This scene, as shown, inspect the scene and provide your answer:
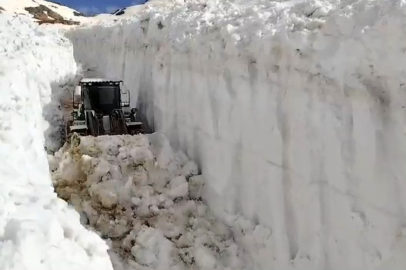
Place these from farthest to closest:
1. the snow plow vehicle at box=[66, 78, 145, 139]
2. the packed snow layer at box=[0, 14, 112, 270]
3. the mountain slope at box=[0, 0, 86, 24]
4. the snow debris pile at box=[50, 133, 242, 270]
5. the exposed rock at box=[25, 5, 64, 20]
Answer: the exposed rock at box=[25, 5, 64, 20] → the mountain slope at box=[0, 0, 86, 24] → the snow plow vehicle at box=[66, 78, 145, 139] → the snow debris pile at box=[50, 133, 242, 270] → the packed snow layer at box=[0, 14, 112, 270]

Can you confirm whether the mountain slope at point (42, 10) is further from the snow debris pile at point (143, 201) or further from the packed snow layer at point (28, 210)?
the packed snow layer at point (28, 210)

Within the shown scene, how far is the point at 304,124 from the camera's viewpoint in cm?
554

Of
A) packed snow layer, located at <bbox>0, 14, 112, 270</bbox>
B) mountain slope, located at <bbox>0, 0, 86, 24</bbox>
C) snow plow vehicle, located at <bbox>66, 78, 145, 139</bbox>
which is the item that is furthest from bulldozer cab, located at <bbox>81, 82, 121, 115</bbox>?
mountain slope, located at <bbox>0, 0, 86, 24</bbox>

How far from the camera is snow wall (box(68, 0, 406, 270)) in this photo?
14.9 feet

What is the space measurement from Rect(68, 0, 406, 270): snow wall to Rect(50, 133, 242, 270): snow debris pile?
0.39 meters

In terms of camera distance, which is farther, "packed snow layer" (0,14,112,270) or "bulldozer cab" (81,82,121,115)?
"bulldozer cab" (81,82,121,115)

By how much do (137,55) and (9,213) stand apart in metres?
9.00

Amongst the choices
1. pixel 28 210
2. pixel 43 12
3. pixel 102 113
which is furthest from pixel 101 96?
pixel 43 12

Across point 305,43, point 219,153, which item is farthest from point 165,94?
point 305,43

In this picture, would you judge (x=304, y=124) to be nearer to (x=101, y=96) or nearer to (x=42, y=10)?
(x=101, y=96)

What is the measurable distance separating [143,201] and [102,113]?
4.22 metres

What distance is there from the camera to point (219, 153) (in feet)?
23.4

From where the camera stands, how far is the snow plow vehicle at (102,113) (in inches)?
380

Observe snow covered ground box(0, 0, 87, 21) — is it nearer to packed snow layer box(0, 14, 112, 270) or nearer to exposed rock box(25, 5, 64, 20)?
exposed rock box(25, 5, 64, 20)
